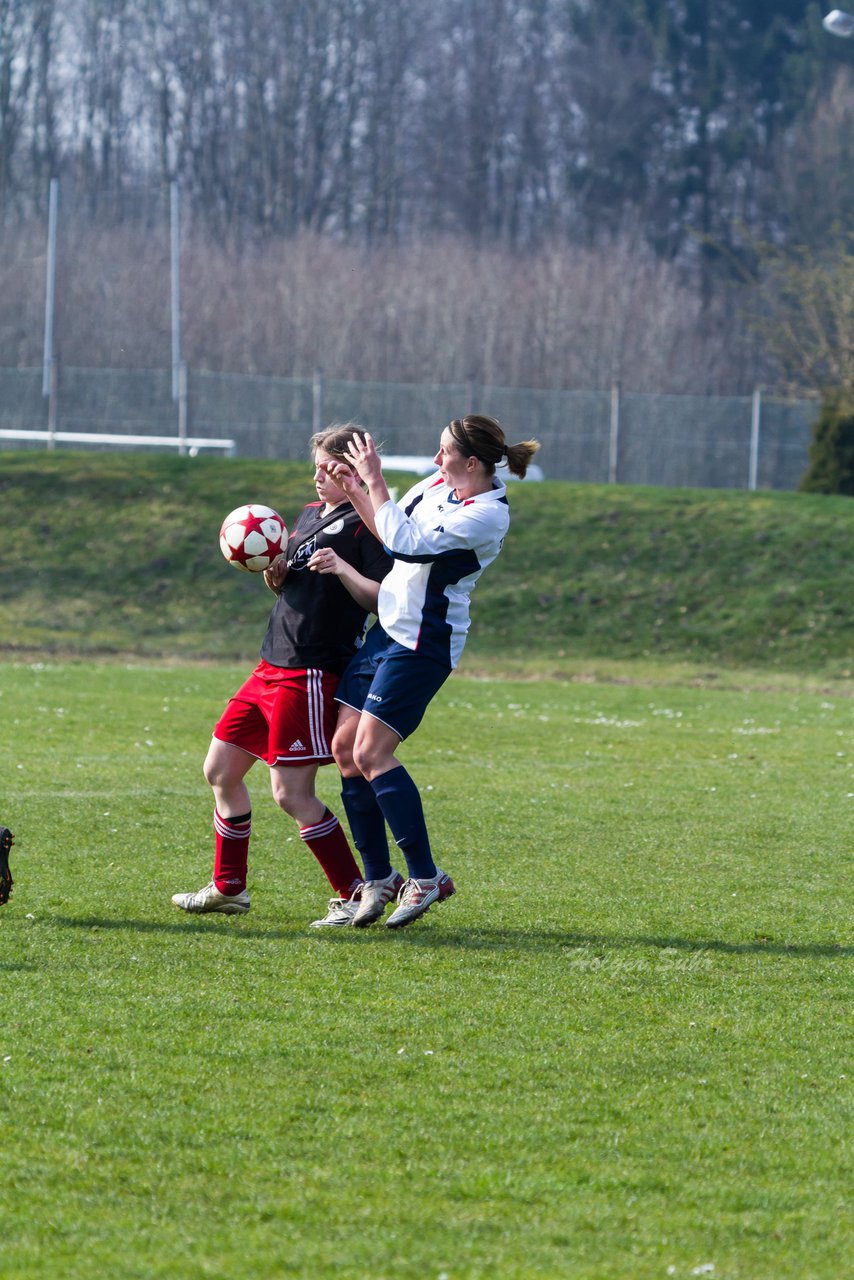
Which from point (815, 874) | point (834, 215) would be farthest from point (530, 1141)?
point (834, 215)

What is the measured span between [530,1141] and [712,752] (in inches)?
348

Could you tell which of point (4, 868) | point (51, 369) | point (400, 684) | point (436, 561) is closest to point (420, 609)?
point (436, 561)

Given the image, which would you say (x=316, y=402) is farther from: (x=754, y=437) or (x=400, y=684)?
(x=400, y=684)

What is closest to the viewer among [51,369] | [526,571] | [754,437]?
[526,571]

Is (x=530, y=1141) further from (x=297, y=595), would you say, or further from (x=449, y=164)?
(x=449, y=164)

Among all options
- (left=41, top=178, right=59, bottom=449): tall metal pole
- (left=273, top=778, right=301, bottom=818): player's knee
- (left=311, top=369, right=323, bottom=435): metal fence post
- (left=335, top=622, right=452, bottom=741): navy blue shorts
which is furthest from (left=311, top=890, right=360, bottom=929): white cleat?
(left=311, top=369, right=323, bottom=435): metal fence post

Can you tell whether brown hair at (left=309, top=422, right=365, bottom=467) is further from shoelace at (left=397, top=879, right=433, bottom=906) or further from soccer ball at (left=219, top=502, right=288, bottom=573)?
shoelace at (left=397, top=879, right=433, bottom=906)

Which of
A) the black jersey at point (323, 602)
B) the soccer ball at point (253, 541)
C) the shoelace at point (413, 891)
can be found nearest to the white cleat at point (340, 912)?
the shoelace at point (413, 891)

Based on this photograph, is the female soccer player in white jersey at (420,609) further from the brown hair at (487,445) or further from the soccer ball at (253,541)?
the soccer ball at (253,541)

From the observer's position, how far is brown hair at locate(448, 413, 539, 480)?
6.02 metres

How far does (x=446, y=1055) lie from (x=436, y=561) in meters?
2.05

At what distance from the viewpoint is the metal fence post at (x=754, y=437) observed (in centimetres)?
3475

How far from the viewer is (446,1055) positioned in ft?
15.2

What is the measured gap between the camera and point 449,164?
217ft
